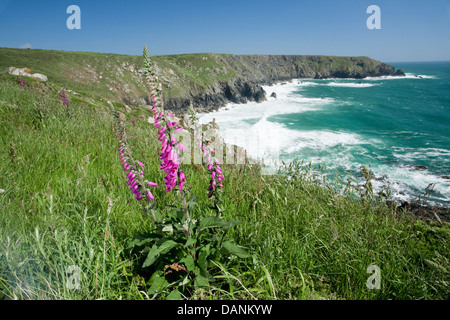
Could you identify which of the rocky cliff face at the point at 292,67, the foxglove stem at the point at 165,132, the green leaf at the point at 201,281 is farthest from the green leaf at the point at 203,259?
the rocky cliff face at the point at 292,67

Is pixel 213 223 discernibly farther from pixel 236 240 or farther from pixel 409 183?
pixel 409 183

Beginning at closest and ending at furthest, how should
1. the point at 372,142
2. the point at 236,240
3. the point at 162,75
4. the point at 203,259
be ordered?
the point at 203,259 < the point at 236,240 < the point at 372,142 < the point at 162,75

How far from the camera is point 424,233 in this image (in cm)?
375

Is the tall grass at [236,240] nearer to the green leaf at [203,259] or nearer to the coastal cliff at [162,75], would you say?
the green leaf at [203,259]

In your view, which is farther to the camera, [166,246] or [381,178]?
[381,178]

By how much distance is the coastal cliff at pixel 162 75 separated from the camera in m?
61.3

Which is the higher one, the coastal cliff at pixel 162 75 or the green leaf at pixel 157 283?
the coastal cliff at pixel 162 75

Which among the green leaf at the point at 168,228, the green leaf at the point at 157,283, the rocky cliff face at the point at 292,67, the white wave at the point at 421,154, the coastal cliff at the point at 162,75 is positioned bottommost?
the white wave at the point at 421,154

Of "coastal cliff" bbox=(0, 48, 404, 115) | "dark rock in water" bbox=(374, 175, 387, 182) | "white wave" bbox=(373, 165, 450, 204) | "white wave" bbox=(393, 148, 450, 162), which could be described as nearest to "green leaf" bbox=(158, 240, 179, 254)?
"white wave" bbox=(373, 165, 450, 204)

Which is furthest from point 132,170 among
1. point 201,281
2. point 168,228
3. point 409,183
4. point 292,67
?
point 292,67

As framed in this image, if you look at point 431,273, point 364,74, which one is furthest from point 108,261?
point 364,74

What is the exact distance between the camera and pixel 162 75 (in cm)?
8300

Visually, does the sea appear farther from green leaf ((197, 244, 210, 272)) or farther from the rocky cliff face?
the rocky cliff face
